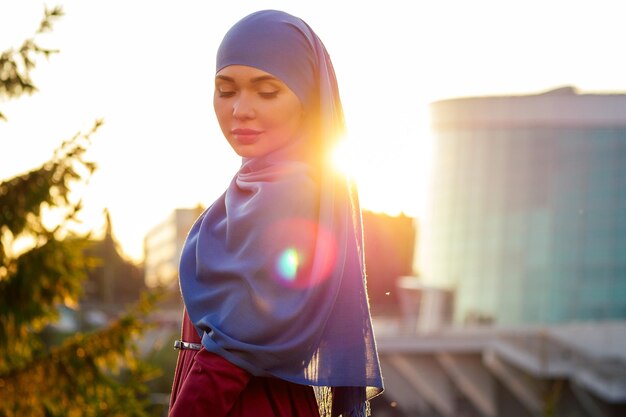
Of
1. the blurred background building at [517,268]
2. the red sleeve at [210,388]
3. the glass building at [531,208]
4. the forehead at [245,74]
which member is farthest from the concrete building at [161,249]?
the red sleeve at [210,388]

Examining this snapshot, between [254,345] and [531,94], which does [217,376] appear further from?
[531,94]

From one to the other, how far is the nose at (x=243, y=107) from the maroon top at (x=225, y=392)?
43cm

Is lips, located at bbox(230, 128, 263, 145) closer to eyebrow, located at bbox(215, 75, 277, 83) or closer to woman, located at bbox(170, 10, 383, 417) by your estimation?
woman, located at bbox(170, 10, 383, 417)

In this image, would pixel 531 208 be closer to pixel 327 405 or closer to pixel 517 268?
pixel 517 268

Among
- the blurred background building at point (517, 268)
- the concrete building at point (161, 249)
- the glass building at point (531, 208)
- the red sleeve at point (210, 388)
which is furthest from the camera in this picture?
the concrete building at point (161, 249)

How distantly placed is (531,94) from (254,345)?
1856 inches

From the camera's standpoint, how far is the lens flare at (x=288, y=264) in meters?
2.35

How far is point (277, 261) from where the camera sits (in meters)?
2.36

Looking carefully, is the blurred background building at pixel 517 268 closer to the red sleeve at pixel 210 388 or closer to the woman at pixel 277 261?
the woman at pixel 277 261

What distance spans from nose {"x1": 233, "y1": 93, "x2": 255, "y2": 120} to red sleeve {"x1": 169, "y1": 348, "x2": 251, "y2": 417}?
0.51 metres

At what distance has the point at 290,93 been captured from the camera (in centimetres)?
251

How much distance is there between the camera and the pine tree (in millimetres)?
8660

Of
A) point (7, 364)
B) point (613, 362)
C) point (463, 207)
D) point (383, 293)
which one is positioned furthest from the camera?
point (463, 207)

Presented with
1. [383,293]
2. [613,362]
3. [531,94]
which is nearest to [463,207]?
[531,94]
